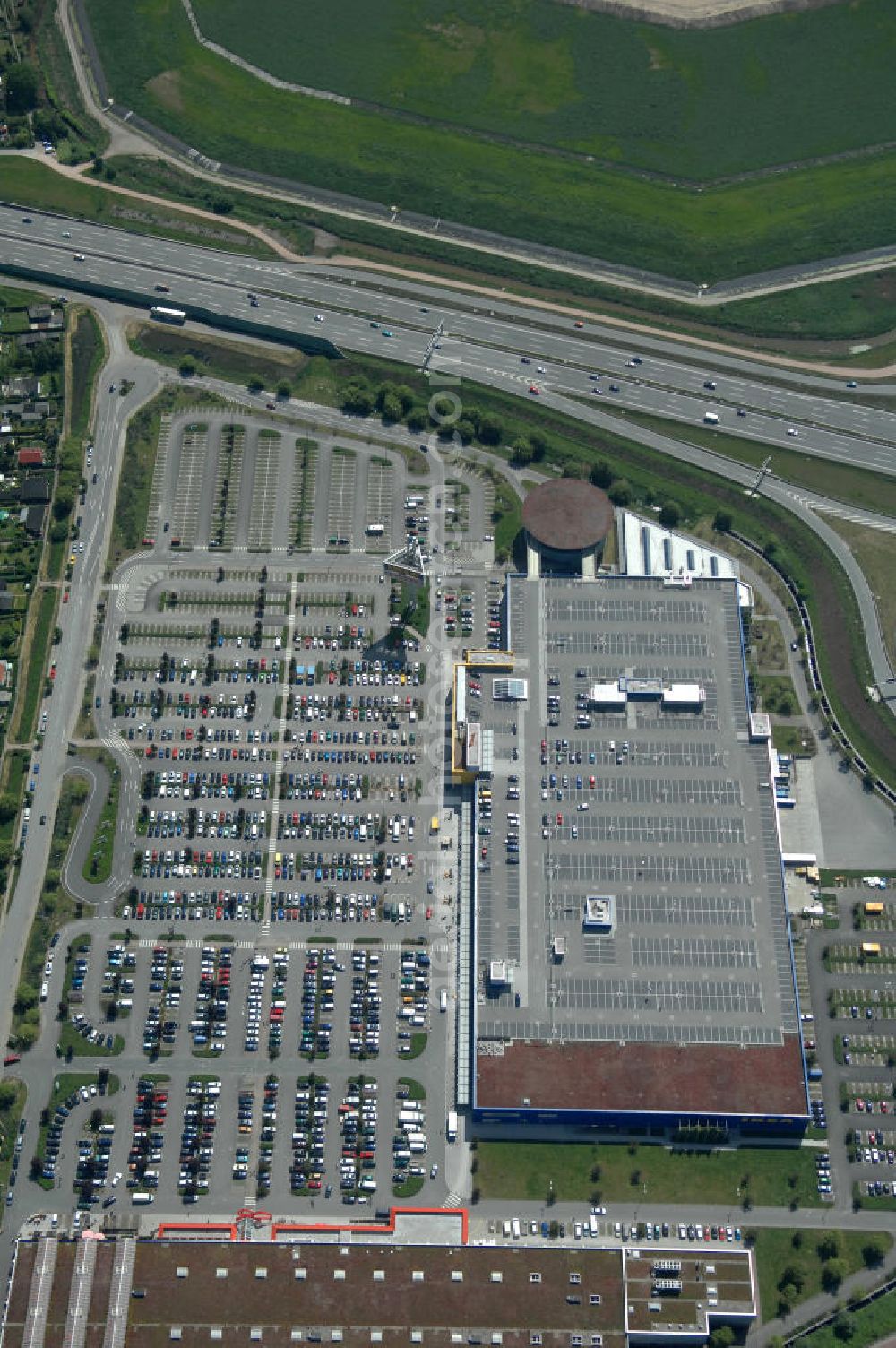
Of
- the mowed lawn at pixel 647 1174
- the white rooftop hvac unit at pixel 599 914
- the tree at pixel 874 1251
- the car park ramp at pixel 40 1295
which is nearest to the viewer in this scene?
the car park ramp at pixel 40 1295

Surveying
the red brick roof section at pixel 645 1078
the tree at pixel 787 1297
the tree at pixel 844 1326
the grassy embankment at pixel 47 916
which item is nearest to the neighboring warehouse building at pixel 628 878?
the red brick roof section at pixel 645 1078

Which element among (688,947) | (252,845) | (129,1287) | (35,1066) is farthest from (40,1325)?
(688,947)

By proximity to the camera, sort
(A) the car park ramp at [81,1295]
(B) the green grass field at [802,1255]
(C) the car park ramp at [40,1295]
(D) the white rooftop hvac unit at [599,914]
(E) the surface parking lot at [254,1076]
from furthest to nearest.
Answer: (D) the white rooftop hvac unit at [599,914] < (E) the surface parking lot at [254,1076] < (B) the green grass field at [802,1255] < (C) the car park ramp at [40,1295] < (A) the car park ramp at [81,1295]

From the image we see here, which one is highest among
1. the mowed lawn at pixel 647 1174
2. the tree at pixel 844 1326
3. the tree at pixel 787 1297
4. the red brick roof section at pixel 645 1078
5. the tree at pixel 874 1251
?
the red brick roof section at pixel 645 1078

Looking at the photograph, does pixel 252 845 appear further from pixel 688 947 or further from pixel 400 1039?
pixel 688 947

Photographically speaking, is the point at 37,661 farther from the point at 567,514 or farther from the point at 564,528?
the point at 567,514

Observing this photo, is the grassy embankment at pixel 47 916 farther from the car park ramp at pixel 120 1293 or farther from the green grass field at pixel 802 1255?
the green grass field at pixel 802 1255

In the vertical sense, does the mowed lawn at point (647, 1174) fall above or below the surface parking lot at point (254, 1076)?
below
